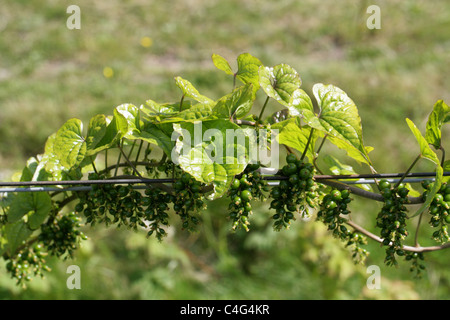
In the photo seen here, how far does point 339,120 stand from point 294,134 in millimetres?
109

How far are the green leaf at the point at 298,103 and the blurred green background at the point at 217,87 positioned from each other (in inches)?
38.9

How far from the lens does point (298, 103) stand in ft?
2.98

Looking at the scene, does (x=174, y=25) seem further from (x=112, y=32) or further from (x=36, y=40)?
(x=36, y=40)

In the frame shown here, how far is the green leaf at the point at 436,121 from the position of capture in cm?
93

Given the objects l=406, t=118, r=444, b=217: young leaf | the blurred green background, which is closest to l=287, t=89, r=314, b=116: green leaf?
l=406, t=118, r=444, b=217: young leaf

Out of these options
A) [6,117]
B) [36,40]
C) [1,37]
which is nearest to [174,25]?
[36,40]

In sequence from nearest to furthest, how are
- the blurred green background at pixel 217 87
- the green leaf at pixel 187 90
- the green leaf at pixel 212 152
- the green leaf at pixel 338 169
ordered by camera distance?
the green leaf at pixel 212 152
the green leaf at pixel 187 90
the green leaf at pixel 338 169
the blurred green background at pixel 217 87

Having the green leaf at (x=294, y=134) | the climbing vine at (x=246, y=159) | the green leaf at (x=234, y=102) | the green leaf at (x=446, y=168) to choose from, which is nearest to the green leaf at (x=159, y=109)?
the climbing vine at (x=246, y=159)

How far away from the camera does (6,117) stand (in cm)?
366

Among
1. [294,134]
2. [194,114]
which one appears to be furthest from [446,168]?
[194,114]

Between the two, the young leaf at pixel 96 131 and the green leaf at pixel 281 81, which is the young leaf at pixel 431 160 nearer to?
the green leaf at pixel 281 81

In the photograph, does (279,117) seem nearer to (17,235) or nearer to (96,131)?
(96,131)

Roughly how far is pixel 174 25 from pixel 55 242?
427 centimetres

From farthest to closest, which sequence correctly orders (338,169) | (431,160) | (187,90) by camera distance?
(338,169) < (187,90) < (431,160)
